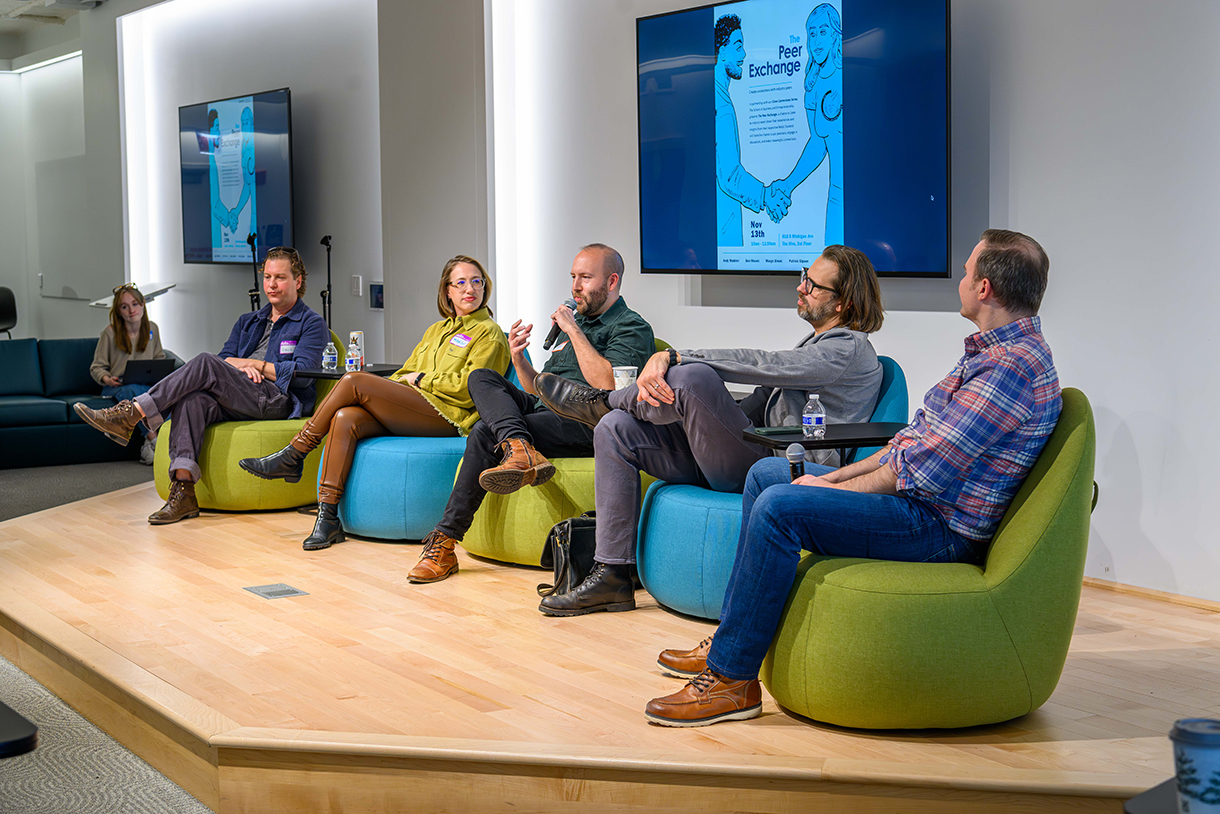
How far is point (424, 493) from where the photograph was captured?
4.59 meters

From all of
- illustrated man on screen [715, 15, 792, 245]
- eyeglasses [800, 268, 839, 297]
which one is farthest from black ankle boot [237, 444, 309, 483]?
eyeglasses [800, 268, 839, 297]

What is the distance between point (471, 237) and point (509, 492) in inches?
91.5

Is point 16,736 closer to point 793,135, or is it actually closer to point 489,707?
point 489,707

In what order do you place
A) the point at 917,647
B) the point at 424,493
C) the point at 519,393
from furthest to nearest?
the point at 424,493, the point at 519,393, the point at 917,647

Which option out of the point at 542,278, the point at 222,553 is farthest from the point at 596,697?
the point at 542,278

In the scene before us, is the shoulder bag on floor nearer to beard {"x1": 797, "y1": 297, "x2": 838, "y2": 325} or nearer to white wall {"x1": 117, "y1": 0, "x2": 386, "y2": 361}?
beard {"x1": 797, "y1": 297, "x2": 838, "y2": 325}

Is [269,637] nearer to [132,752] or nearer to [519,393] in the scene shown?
[132,752]

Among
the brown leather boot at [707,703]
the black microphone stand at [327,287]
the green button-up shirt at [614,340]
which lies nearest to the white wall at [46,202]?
the black microphone stand at [327,287]

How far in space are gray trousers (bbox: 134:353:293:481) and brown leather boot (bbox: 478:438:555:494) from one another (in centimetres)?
178

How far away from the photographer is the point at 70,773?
2.83 m

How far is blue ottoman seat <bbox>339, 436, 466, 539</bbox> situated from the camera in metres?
4.59

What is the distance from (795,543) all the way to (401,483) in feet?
7.80

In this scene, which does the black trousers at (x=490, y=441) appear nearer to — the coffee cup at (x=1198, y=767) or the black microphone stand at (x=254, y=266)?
the coffee cup at (x=1198, y=767)

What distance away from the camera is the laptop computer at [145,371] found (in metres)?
6.91
